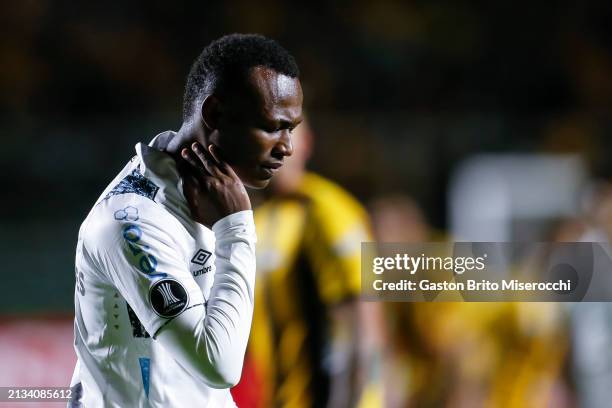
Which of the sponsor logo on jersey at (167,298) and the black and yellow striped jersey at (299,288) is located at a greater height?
the black and yellow striped jersey at (299,288)

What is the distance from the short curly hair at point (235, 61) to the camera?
167 centimetres

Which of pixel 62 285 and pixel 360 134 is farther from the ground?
pixel 360 134

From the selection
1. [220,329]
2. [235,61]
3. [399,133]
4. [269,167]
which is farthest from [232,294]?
[399,133]

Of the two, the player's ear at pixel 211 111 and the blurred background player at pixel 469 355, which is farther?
the blurred background player at pixel 469 355

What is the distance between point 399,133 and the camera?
14.9ft

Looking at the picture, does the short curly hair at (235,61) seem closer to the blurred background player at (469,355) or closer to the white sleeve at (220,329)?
the white sleeve at (220,329)

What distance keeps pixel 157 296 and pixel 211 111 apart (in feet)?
1.18

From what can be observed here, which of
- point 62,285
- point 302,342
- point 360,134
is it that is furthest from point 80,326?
point 360,134

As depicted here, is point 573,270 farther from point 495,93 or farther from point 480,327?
point 495,93

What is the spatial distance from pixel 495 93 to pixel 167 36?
2006 mm

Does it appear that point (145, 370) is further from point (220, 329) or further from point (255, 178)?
point (255, 178)

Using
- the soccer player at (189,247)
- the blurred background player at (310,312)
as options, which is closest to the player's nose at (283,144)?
the soccer player at (189,247)

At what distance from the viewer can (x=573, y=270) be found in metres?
Answer: 3.33

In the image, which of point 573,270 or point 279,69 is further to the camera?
point 573,270
